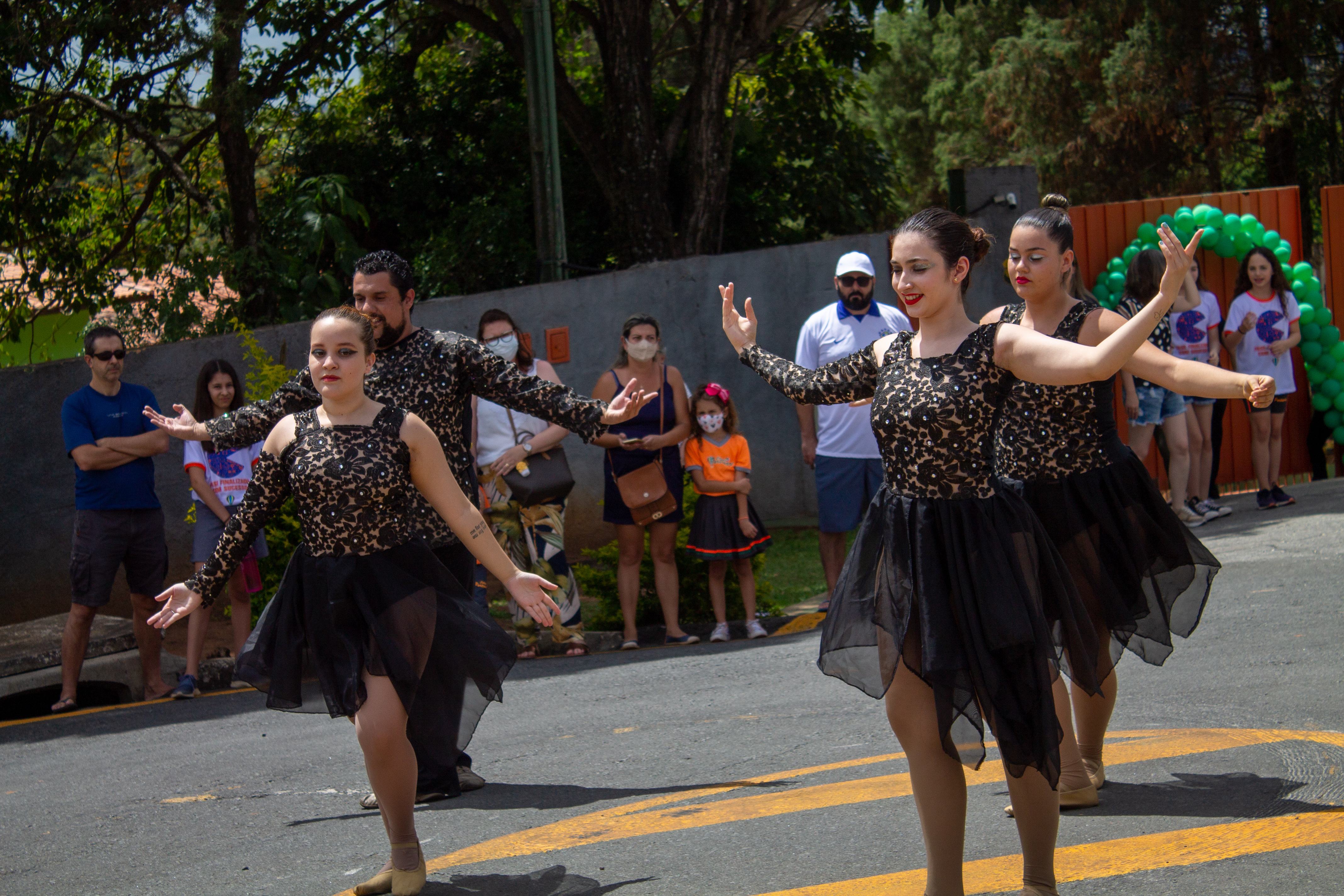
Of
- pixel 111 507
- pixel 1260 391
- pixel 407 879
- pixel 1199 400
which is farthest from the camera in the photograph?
pixel 1199 400

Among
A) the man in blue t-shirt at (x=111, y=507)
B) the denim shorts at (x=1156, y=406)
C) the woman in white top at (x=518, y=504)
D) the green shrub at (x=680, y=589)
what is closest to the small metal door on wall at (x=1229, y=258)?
the denim shorts at (x=1156, y=406)

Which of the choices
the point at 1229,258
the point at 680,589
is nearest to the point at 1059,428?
the point at 680,589

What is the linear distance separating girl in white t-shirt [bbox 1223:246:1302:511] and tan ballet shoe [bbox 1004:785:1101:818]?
7.09 meters

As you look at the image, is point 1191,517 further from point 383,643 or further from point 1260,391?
point 383,643

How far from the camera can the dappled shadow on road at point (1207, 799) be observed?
436 centimetres

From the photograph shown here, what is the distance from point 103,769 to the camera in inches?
237

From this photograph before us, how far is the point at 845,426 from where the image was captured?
8.22 m

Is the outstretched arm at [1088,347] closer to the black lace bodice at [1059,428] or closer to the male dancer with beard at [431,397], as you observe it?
the black lace bodice at [1059,428]

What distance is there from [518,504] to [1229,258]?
24.8ft

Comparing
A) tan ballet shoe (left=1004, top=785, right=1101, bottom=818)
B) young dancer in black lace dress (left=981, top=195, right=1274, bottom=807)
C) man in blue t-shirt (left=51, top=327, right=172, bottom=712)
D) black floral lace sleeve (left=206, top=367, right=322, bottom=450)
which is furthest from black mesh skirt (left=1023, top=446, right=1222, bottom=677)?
man in blue t-shirt (left=51, top=327, right=172, bottom=712)

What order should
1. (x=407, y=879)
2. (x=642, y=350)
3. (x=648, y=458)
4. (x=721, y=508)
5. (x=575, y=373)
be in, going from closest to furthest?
(x=407, y=879) → (x=642, y=350) → (x=648, y=458) → (x=721, y=508) → (x=575, y=373)

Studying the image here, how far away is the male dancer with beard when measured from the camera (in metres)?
5.14

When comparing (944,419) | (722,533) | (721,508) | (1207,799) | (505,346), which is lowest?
(1207,799)

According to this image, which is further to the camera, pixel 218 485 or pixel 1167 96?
pixel 1167 96
